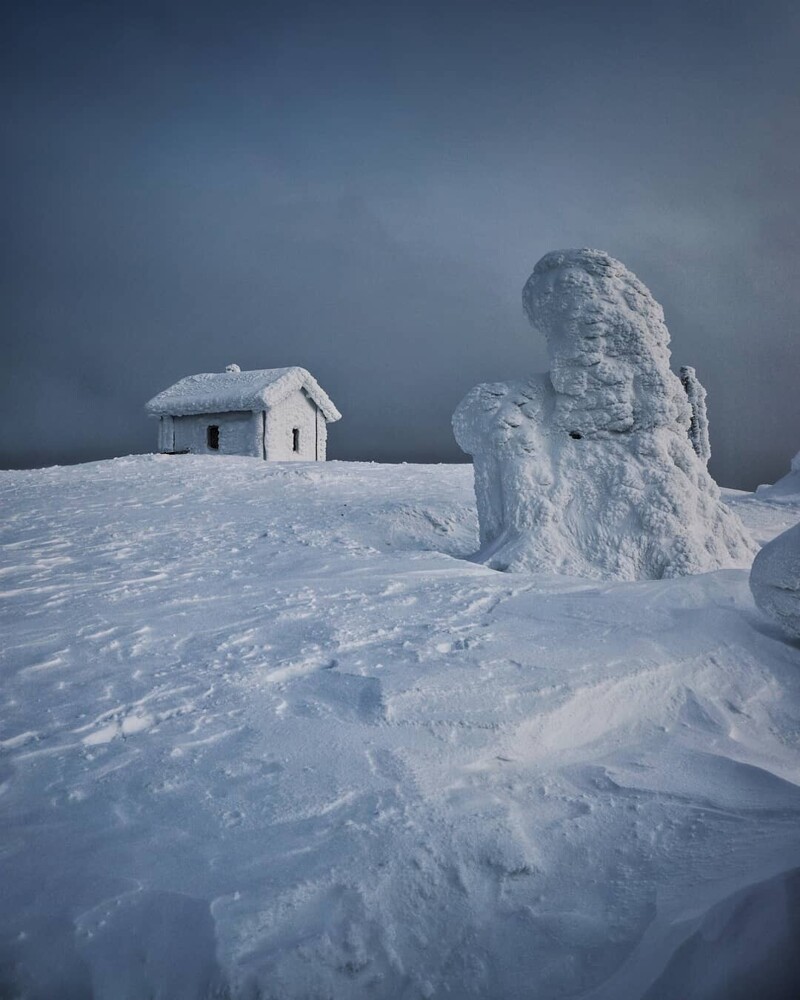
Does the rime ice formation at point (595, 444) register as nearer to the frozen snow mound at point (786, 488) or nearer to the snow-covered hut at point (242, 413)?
the frozen snow mound at point (786, 488)

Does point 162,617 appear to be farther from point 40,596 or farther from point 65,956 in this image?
point 65,956

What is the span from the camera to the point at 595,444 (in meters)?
6.20

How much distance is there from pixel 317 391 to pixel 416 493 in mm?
11842

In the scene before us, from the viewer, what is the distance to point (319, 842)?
5.68 feet

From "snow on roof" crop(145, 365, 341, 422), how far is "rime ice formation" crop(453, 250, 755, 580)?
13.2 m

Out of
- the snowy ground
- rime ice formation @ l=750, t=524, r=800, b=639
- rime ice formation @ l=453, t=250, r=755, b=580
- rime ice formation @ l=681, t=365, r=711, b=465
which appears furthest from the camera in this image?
rime ice formation @ l=681, t=365, r=711, b=465

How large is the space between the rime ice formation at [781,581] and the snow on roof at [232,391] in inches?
658

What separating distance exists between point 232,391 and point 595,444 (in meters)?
15.4

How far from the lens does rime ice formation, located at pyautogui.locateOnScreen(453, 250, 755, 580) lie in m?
5.79

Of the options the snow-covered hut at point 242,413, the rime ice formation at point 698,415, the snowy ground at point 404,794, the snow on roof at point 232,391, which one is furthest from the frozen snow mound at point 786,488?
the snow on roof at point 232,391

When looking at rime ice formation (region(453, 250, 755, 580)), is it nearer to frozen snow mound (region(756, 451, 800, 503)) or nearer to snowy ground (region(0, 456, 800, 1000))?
snowy ground (region(0, 456, 800, 1000))

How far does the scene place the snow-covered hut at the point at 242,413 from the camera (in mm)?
18578

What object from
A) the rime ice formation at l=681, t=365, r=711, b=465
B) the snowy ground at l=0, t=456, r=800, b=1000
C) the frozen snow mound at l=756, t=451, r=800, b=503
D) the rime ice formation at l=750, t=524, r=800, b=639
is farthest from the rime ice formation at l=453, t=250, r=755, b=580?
the rime ice formation at l=681, t=365, r=711, b=465

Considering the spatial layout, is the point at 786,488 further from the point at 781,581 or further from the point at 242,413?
the point at 242,413
